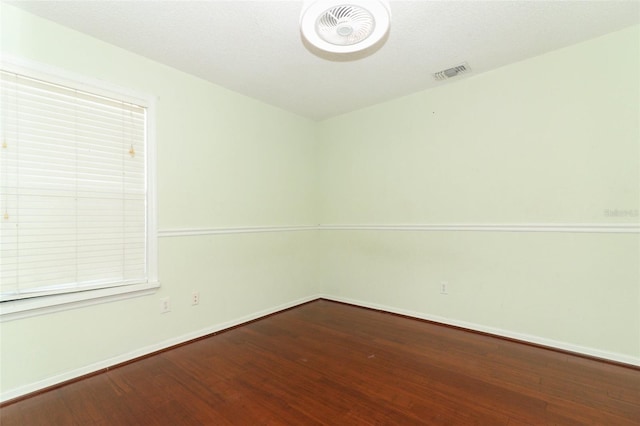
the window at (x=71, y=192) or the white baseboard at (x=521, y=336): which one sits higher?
the window at (x=71, y=192)

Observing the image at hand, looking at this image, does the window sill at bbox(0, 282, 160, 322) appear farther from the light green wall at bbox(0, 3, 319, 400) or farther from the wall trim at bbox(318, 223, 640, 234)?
the wall trim at bbox(318, 223, 640, 234)

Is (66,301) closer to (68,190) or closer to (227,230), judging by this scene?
(68,190)

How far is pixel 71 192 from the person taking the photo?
6.75 ft

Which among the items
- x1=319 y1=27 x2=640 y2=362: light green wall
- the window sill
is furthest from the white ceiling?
the window sill

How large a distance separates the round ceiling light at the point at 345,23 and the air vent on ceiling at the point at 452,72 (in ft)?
4.14

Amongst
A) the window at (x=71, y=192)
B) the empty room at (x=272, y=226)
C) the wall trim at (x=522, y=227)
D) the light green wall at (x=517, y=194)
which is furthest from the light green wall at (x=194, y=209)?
the wall trim at (x=522, y=227)

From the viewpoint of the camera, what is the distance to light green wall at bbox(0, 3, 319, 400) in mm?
1933

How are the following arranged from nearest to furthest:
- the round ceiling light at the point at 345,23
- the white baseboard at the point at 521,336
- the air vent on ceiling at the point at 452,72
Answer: the round ceiling light at the point at 345,23 → the white baseboard at the point at 521,336 → the air vent on ceiling at the point at 452,72

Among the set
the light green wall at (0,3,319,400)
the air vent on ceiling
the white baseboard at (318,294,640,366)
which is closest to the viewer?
the light green wall at (0,3,319,400)

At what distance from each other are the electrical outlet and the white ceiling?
2016mm

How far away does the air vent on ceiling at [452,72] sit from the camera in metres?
2.62

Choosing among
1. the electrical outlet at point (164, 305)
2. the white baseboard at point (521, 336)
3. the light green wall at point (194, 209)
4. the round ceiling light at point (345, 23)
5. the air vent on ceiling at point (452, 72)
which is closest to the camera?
the round ceiling light at point (345, 23)

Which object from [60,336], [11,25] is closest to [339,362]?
[60,336]

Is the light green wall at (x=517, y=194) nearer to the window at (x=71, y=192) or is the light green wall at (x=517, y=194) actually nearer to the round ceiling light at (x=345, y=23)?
the round ceiling light at (x=345, y=23)
